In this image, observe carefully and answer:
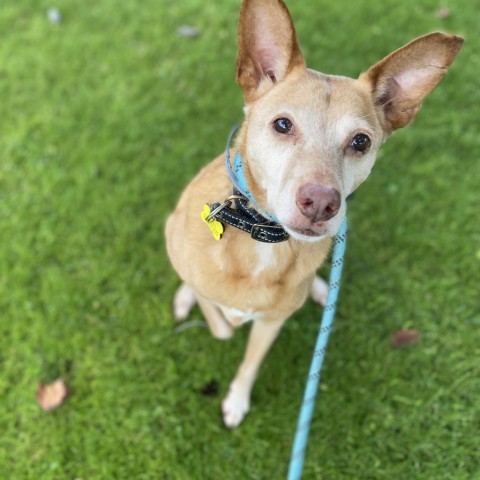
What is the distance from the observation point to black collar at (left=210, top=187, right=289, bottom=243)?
235 centimetres

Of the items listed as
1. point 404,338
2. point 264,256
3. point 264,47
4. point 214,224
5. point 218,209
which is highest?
point 264,47

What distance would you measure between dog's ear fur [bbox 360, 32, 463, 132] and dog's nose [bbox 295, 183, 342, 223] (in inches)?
31.6

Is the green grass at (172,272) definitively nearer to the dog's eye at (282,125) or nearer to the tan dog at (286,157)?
the tan dog at (286,157)

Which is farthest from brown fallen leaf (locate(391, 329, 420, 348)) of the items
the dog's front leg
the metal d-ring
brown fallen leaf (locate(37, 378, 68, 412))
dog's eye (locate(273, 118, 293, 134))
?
brown fallen leaf (locate(37, 378, 68, 412))

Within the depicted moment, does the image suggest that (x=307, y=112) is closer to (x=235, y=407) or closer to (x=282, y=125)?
(x=282, y=125)

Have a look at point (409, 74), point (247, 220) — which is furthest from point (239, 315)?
point (409, 74)

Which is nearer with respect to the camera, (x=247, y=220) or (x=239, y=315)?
(x=247, y=220)

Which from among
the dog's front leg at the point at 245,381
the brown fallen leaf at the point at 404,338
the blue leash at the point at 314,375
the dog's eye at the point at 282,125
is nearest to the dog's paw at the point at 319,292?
the brown fallen leaf at the point at 404,338

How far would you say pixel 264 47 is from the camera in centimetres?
239

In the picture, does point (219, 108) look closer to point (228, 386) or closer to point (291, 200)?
point (228, 386)

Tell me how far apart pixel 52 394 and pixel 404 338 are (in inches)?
102

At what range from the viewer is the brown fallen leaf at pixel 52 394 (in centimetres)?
334

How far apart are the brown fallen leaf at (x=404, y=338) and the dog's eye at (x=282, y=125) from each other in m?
2.14

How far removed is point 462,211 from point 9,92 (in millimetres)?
4390
